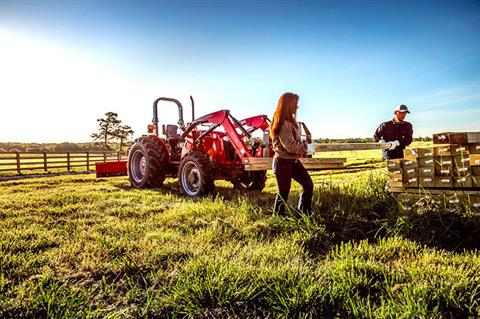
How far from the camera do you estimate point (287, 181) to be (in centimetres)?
426

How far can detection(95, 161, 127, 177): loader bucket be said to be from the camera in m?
10.3

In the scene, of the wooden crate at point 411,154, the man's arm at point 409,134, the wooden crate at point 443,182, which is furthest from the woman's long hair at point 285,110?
the man's arm at point 409,134

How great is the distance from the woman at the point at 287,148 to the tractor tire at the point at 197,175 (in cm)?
218

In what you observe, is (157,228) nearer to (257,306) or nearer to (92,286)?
(92,286)

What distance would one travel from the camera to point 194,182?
22.0 ft

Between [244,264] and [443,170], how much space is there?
300 cm

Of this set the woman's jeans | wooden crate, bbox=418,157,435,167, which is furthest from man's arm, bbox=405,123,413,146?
the woman's jeans

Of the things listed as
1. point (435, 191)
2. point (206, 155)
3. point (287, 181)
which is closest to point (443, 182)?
point (435, 191)

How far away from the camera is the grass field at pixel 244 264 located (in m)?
2.17

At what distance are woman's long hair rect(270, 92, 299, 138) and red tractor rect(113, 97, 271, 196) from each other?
4.96ft

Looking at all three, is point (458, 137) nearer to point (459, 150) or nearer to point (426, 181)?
point (459, 150)

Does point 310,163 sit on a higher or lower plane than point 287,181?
higher

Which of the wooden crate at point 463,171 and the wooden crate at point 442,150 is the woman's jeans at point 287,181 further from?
the wooden crate at point 463,171

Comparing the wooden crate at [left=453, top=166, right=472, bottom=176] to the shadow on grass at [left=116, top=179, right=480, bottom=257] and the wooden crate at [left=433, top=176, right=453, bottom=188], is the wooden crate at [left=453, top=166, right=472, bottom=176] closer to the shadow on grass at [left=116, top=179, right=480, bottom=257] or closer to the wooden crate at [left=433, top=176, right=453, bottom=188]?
the wooden crate at [left=433, top=176, right=453, bottom=188]
